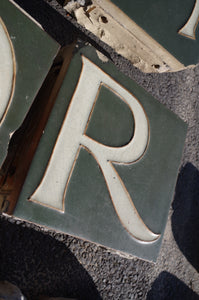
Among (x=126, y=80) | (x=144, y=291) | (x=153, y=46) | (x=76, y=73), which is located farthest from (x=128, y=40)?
(x=144, y=291)

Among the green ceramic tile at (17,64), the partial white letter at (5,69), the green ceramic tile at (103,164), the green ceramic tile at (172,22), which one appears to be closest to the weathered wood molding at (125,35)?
the green ceramic tile at (172,22)

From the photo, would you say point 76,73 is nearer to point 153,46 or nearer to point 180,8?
point 153,46

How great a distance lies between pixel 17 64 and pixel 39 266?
3.90ft

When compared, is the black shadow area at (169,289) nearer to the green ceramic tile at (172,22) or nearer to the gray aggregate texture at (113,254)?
the gray aggregate texture at (113,254)

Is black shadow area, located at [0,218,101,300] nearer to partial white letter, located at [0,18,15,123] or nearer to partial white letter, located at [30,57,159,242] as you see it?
partial white letter, located at [30,57,159,242]

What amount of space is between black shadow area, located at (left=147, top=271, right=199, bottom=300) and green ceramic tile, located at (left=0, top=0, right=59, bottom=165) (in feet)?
5.52

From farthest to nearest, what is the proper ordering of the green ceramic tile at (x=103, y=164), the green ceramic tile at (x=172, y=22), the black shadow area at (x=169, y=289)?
1. the black shadow area at (x=169, y=289)
2. the green ceramic tile at (x=172, y=22)
3. the green ceramic tile at (x=103, y=164)

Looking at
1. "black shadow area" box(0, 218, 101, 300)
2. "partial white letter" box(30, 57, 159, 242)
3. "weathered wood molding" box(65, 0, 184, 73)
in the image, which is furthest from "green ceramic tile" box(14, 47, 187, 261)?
"black shadow area" box(0, 218, 101, 300)

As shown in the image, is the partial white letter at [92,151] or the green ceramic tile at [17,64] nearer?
the green ceramic tile at [17,64]

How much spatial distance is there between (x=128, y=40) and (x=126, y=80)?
18.0 inches

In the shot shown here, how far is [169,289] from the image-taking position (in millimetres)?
2354

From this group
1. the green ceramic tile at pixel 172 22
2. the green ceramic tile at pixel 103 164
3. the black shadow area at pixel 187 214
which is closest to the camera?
the green ceramic tile at pixel 103 164

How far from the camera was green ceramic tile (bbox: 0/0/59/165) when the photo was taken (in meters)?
1.17

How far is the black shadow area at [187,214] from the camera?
2.51 m
